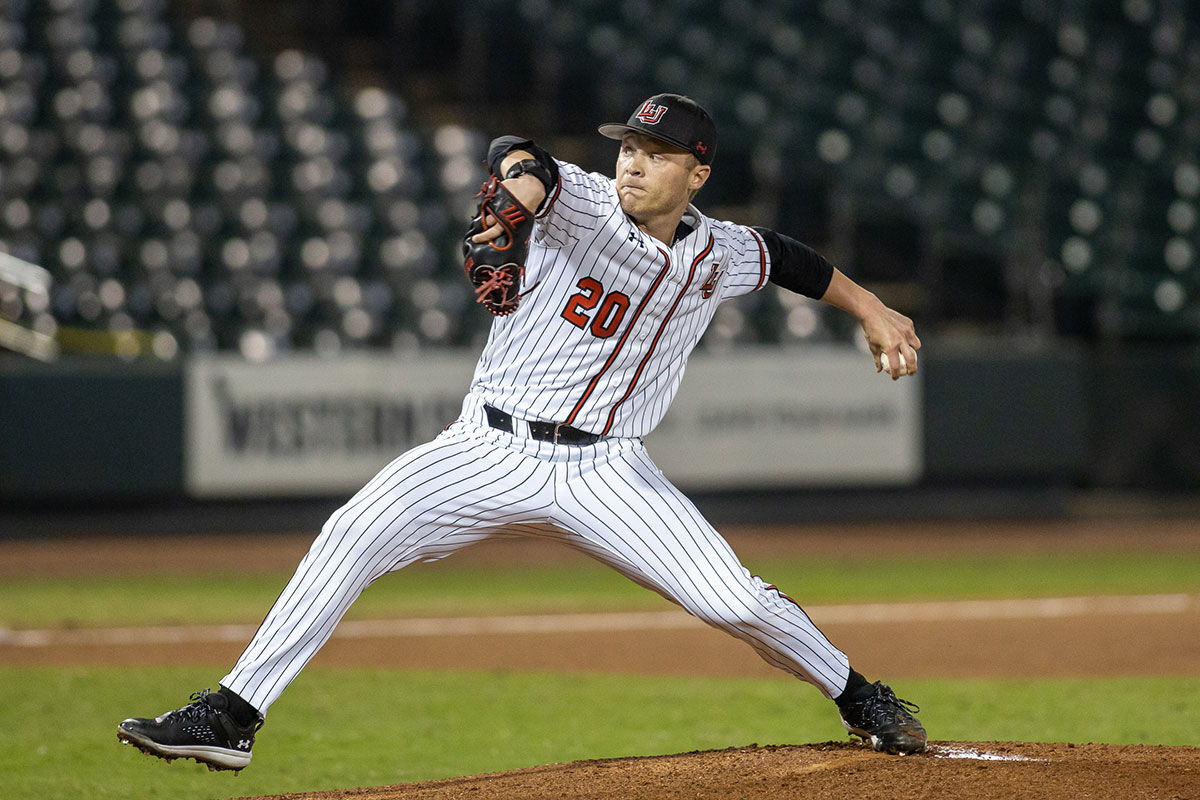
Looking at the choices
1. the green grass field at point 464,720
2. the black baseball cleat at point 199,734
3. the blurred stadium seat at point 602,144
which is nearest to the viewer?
the black baseball cleat at point 199,734

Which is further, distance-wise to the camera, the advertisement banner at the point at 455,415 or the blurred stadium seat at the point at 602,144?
Result: the blurred stadium seat at the point at 602,144

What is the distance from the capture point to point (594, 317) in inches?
130

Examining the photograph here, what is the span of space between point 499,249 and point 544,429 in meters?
0.73

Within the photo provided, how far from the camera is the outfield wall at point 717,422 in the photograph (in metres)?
9.89

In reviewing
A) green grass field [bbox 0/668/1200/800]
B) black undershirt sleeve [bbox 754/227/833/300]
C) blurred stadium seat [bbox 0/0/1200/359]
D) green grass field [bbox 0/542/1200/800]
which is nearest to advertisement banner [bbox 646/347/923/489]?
blurred stadium seat [bbox 0/0/1200/359]

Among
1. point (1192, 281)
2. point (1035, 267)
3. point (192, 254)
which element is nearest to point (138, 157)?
point (192, 254)

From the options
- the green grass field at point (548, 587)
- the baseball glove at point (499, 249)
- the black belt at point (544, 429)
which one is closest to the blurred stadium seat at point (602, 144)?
the green grass field at point (548, 587)

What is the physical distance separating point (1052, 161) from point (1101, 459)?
125 inches

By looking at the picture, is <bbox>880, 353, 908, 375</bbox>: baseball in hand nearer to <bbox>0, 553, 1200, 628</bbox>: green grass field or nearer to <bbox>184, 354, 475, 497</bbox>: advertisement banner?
<bbox>0, 553, 1200, 628</bbox>: green grass field

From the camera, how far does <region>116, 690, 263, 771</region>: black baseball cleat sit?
304cm

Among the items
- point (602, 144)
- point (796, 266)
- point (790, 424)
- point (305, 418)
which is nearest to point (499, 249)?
point (796, 266)

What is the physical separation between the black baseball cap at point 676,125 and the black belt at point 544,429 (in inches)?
28.3

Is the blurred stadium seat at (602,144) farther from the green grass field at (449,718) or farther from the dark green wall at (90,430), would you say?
the green grass field at (449,718)

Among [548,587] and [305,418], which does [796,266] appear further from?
[305,418]
